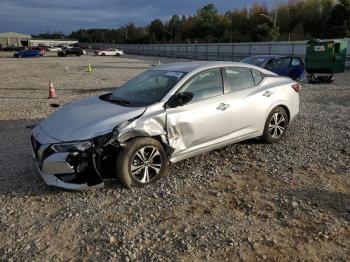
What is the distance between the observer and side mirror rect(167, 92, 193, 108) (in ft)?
17.2

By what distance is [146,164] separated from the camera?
16.5 ft

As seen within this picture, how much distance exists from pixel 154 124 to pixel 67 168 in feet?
4.13

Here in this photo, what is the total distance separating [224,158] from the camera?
6215 mm

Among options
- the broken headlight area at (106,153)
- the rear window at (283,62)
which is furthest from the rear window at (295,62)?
the broken headlight area at (106,153)

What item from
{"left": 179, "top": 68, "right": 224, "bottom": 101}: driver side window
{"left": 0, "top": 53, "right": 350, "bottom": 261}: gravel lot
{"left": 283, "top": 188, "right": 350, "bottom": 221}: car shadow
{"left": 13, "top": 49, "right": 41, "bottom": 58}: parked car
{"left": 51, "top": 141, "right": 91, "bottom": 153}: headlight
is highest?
{"left": 179, "top": 68, "right": 224, "bottom": 101}: driver side window

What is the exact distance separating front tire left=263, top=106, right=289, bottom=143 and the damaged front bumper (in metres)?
3.34

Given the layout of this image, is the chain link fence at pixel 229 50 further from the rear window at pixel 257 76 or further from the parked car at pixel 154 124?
the parked car at pixel 154 124

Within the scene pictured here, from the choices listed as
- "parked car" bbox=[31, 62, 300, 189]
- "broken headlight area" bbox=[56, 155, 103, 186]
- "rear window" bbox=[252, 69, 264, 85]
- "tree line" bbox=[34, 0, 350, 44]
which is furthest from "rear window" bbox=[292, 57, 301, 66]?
"tree line" bbox=[34, 0, 350, 44]

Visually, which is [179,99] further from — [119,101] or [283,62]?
[283,62]

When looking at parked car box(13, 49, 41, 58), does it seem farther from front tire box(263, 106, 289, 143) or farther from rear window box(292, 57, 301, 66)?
front tire box(263, 106, 289, 143)

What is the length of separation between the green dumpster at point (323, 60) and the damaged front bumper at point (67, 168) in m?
15.3

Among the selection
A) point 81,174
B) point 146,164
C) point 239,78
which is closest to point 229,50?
point 239,78

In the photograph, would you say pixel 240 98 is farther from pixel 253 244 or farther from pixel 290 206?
pixel 253 244

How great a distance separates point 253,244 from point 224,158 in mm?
2556
